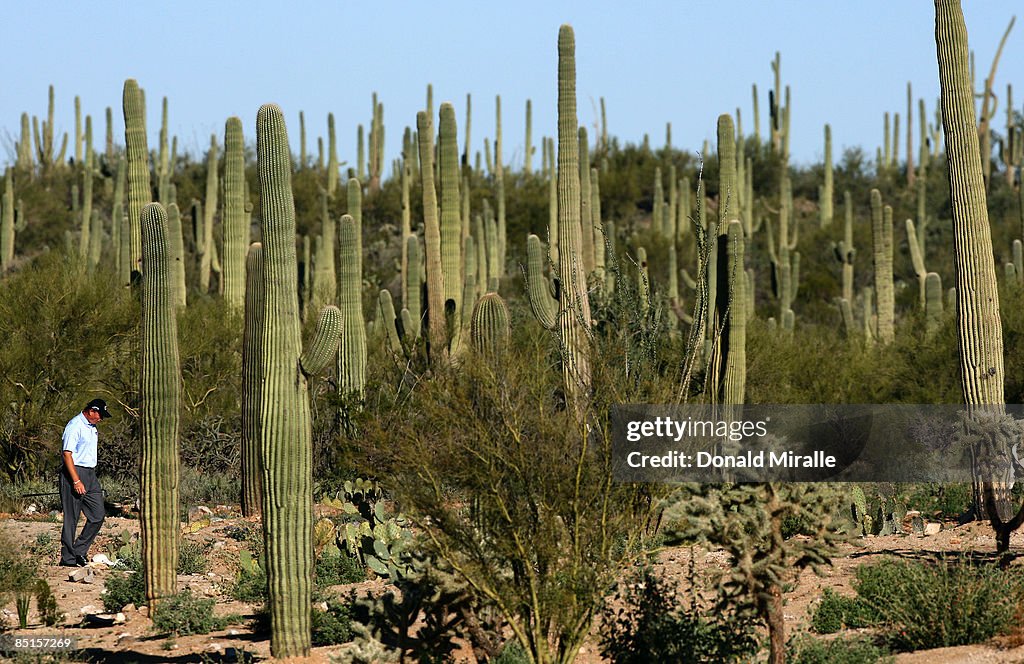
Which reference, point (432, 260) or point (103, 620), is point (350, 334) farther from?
point (103, 620)

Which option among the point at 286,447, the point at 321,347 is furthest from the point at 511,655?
the point at 321,347

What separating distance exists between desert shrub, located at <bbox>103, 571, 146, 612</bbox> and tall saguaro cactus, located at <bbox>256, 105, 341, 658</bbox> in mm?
2079

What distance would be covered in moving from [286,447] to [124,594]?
2569 millimetres

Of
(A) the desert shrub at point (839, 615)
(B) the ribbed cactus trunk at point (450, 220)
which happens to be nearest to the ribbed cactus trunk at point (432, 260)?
(B) the ribbed cactus trunk at point (450, 220)

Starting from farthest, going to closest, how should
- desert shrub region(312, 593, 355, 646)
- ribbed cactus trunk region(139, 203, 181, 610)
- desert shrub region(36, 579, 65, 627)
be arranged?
1. ribbed cactus trunk region(139, 203, 181, 610)
2. desert shrub region(36, 579, 65, 627)
3. desert shrub region(312, 593, 355, 646)

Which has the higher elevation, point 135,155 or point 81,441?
point 135,155

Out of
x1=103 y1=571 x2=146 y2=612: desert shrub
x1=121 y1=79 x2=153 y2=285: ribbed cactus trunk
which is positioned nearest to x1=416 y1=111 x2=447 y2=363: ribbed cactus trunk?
x1=121 y1=79 x2=153 y2=285: ribbed cactus trunk

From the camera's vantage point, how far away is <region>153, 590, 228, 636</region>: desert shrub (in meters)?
10.2

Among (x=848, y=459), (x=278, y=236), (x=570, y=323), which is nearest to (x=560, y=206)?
(x=570, y=323)

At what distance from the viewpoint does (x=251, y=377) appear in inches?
560

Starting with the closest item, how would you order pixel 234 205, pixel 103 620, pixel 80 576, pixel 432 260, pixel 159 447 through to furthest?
pixel 103 620 → pixel 159 447 → pixel 80 576 → pixel 234 205 → pixel 432 260

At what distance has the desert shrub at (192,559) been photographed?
1245 cm

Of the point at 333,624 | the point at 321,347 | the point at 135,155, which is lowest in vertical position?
the point at 333,624

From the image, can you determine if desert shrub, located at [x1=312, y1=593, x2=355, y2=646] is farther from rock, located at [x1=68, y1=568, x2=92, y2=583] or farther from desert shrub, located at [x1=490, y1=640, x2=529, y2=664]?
rock, located at [x1=68, y1=568, x2=92, y2=583]
